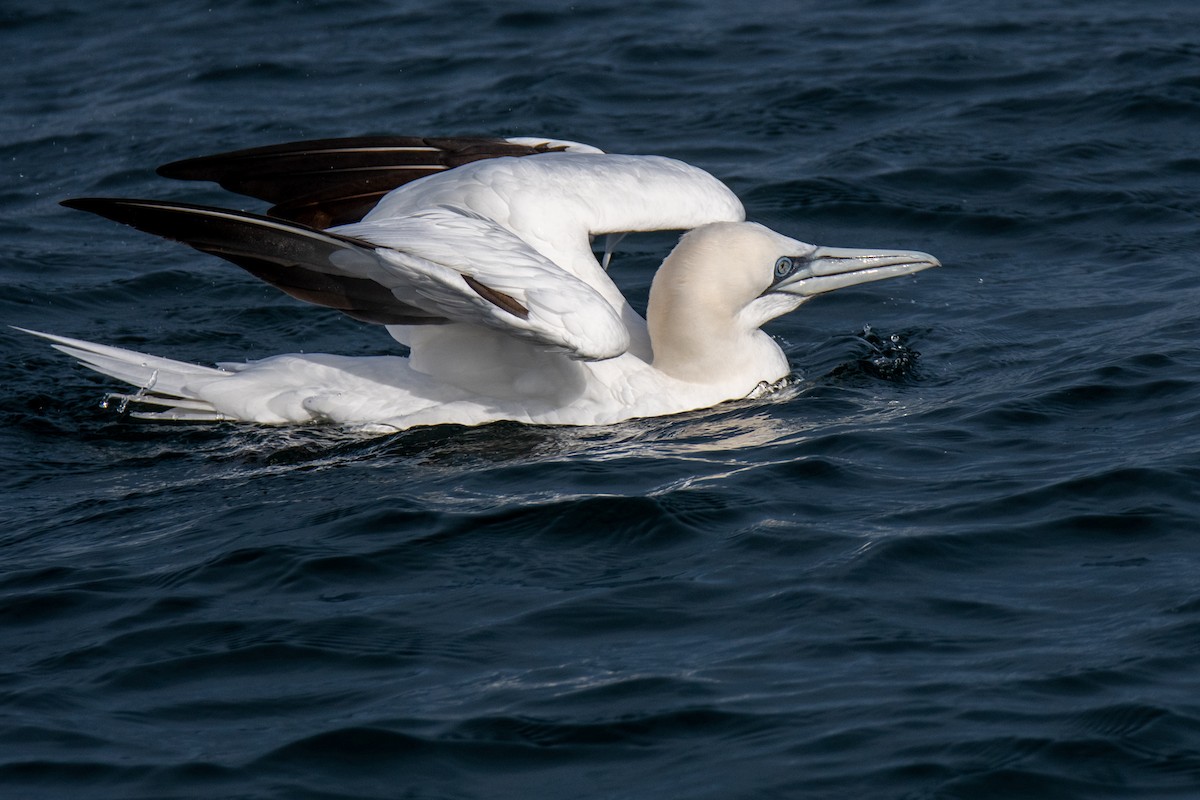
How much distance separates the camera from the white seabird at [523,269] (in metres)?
7.45

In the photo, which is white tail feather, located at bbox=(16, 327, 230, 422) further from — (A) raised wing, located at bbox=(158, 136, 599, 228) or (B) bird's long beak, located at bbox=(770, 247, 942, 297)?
(B) bird's long beak, located at bbox=(770, 247, 942, 297)

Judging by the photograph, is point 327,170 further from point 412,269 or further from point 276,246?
point 412,269

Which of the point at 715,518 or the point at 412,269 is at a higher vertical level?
the point at 412,269

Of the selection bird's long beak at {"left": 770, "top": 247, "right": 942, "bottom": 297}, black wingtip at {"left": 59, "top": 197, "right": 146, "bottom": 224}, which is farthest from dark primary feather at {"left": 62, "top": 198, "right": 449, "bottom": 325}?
bird's long beak at {"left": 770, "top": 247, "right": 942, "bottom": 297}

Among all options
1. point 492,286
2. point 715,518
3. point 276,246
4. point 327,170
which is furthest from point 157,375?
point 715,518

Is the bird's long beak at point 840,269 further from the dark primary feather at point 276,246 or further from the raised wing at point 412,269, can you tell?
the dark primary feather at point 276,246

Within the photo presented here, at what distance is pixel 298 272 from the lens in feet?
22.0

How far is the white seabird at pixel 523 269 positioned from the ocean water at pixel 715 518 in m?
0.17

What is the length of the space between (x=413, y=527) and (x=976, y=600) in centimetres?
209

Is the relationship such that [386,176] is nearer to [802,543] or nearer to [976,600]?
[802,543]

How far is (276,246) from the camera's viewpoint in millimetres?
6512

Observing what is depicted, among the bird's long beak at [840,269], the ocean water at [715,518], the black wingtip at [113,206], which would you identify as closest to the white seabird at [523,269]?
the bird's long beak at [840,269]

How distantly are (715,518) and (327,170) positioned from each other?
3324mm

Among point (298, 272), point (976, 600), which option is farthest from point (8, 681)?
point (976, 600)
